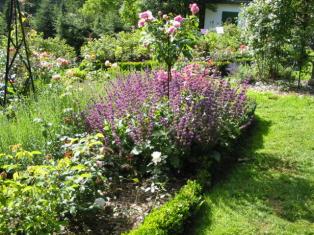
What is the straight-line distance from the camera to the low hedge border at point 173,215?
338 centimetres

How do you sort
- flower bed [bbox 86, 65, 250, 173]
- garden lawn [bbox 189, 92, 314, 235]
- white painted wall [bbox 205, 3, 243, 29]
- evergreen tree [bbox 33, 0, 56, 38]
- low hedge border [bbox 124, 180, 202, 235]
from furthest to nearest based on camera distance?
white painted wall [bbox 205, 3, 243, 29], evergreen tree [bbox 33, 0, 56, 38], flower bed [bbox 86, 65, 250, 173], garden lawn [bbox 189, 92, 314, 235], low hedge border [bbox 124, 180, 202, 235]

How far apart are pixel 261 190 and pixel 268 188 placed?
0.30 ft

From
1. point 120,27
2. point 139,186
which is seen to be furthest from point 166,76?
point 120,27

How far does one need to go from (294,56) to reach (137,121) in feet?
19.5

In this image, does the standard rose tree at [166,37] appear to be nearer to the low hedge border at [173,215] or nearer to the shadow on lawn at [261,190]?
the shadow on lawn at [261,190]

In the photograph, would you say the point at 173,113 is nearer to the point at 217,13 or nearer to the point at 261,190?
the point at 261,190

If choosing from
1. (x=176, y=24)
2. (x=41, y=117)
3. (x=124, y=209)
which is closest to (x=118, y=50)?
(x=176, y=24)

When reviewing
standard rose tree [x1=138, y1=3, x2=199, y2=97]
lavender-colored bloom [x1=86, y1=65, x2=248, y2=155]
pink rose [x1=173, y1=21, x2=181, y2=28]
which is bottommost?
lavender-colored bloom [x1=86, y1=65, x2=248, y2=155]

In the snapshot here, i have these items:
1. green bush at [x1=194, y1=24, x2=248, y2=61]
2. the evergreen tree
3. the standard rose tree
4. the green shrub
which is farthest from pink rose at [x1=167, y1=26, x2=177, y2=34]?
the evergreen tree

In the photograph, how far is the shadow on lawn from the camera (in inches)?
159

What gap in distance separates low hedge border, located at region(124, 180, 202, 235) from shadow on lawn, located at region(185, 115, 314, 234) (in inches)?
7.2

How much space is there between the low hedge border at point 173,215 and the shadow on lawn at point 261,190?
0.60 ft

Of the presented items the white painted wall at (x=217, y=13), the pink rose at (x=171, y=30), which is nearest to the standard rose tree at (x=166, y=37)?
the pink rose at (x=171, y=30)

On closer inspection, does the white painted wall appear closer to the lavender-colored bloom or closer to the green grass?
the green grass
